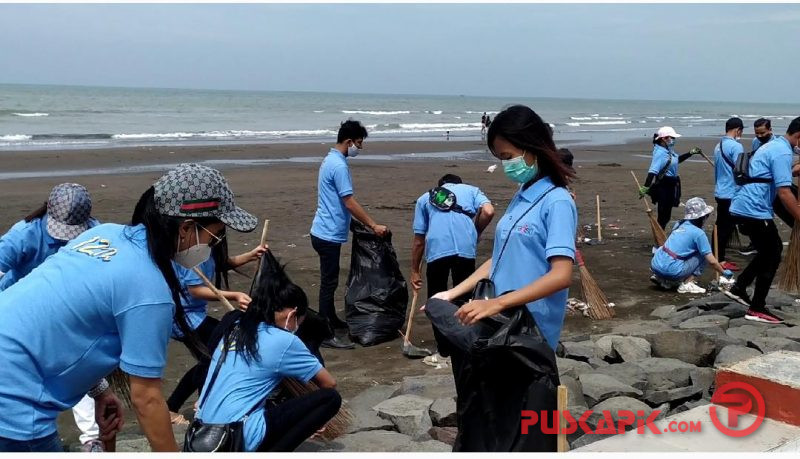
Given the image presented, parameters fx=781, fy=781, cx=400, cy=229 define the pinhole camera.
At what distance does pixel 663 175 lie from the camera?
30.9ft

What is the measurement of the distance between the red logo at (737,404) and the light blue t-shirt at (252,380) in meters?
1.86

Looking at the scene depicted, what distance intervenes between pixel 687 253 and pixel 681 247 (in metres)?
0.09

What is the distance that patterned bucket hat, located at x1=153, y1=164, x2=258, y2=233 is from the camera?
2.17m

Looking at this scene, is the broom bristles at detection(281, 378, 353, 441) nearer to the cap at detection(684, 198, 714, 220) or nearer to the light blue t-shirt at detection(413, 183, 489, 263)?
the light blue t-shirt at detection(413, 183, 489, 263)

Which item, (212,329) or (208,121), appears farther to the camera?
(208,121)

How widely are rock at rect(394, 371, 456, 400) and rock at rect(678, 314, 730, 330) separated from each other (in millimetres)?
2376

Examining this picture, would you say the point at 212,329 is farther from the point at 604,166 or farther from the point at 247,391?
the point at 604,166

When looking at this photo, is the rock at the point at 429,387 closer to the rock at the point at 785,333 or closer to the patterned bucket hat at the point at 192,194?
the rock at the point at 785,333

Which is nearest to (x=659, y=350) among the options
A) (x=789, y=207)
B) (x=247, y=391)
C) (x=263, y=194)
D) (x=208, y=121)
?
(x=789, y=207)

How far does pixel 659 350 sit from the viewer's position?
18.4ft

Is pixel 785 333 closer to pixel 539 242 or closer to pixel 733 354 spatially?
pixel 733 354

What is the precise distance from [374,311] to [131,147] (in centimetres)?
2056

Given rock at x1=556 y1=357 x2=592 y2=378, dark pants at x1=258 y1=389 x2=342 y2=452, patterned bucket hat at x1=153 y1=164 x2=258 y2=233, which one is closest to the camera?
patterned bucket hat at x1=153 y1=164 x2=258 y2=233

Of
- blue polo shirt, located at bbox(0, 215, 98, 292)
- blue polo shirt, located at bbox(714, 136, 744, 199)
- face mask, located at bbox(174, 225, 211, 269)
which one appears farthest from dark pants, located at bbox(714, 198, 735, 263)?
face mask, located at bbox(174, 225, 211, 269)
